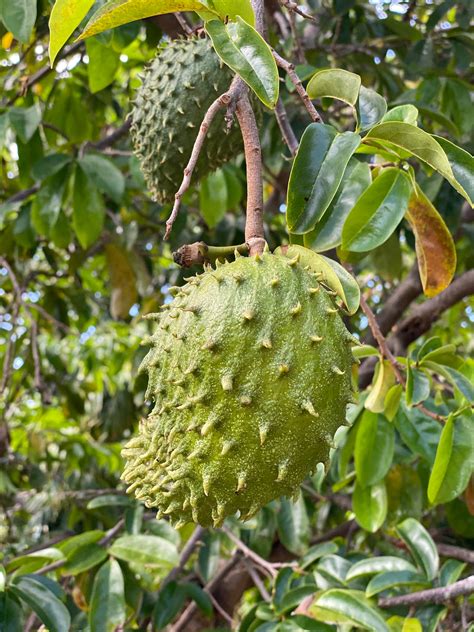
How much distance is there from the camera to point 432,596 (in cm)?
174

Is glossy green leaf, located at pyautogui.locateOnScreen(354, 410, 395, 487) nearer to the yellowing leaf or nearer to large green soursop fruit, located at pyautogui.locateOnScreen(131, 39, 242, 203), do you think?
the yellowing leaf

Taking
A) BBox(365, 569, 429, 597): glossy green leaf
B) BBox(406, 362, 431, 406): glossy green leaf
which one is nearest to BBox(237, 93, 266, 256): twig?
BBox(406, 362, 431, 406): glossy green leaf

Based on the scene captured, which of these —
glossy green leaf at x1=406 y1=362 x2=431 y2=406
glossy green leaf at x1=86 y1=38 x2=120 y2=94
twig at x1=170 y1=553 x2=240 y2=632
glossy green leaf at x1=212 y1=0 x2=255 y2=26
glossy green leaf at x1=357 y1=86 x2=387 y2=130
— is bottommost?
twig at x1=170 y1=553 x2=240 y2=632

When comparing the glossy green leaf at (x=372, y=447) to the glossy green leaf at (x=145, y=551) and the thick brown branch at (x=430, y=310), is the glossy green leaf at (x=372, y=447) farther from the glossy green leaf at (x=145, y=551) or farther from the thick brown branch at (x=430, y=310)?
the thick brown branch at (x=430, y=310)

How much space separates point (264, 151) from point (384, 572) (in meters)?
1.80

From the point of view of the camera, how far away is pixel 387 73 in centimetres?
314

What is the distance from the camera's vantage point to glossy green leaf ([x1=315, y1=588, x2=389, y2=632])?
160cm

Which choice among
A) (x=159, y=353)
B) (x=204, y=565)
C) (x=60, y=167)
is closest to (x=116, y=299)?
(x=60, y=167)

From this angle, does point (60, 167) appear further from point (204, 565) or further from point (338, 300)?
point (338, 300)

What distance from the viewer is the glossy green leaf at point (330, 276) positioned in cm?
125

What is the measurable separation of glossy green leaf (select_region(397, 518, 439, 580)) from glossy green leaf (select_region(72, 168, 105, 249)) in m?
1.53

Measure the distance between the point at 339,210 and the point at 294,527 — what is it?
146 centimetres

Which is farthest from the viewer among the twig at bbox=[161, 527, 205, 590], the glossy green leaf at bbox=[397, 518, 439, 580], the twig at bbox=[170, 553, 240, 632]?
the twig at bbox=[170, 553, 240, 632]

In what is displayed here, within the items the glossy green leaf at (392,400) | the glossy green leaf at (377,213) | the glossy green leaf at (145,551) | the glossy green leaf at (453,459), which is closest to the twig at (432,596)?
the glossy green leaf at (453,459)
